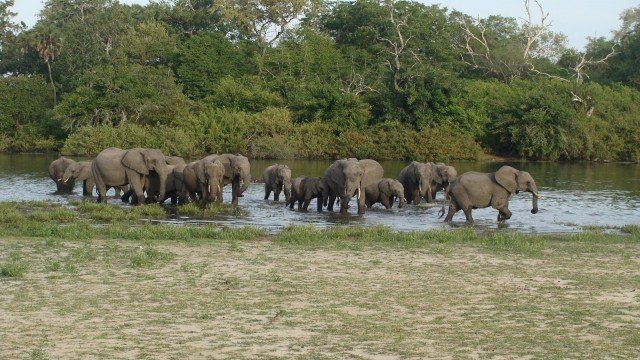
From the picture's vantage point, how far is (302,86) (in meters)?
70.5

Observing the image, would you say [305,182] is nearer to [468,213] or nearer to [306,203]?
[306,203]

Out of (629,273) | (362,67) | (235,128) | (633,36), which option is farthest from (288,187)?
(633,36)

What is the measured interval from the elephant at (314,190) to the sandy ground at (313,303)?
1101 cm

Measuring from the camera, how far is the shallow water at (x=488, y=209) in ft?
83.9

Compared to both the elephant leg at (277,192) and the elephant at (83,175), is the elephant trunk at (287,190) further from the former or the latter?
the elephant at (83,175)

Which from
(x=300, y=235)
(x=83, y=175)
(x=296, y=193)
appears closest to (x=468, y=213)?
(x=296, y=193)

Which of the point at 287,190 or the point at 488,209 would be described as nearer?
the point at 488,209

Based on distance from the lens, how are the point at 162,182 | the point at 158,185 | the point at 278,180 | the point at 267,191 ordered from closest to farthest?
the point at 162,182
the point at 158,185
the point at 278,180
the point at 267,191

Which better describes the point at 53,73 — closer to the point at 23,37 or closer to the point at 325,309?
the point at 23,37

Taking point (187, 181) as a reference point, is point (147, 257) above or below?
below

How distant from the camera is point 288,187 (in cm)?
3045

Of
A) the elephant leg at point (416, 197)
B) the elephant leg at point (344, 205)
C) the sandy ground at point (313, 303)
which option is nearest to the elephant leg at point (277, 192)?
the elephant leg at point (416, 197)

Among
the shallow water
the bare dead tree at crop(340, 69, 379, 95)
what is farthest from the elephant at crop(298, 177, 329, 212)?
the bare dead tree at crop(340, 69, 379, 95)

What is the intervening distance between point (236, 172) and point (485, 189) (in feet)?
23.4
